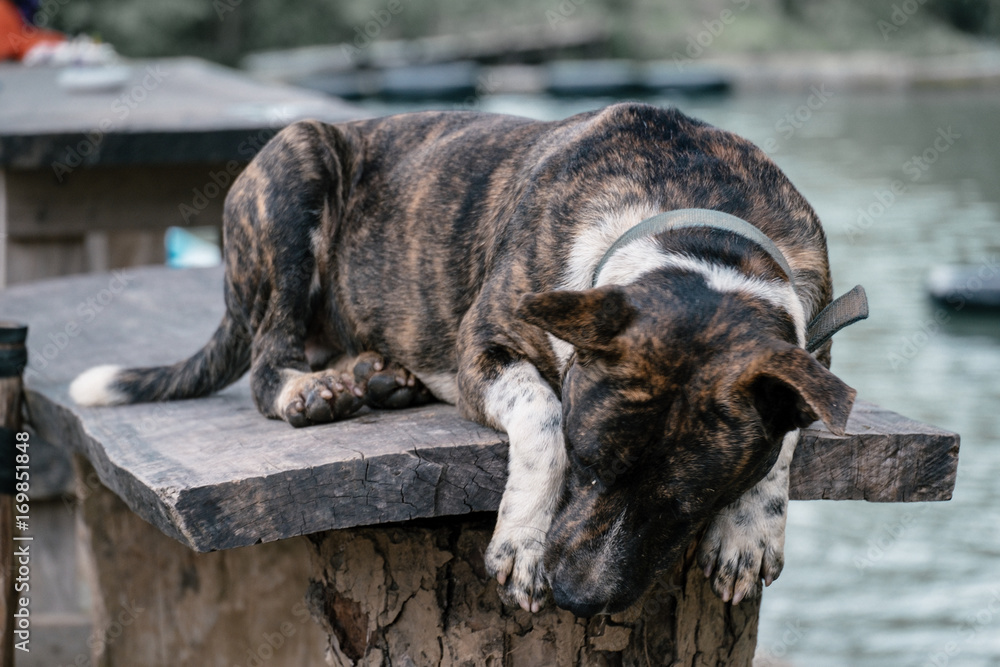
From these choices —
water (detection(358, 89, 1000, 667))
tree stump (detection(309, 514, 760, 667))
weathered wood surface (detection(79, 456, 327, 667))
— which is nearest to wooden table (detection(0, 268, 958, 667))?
tree stump (detection(309, 514, 760, 667))

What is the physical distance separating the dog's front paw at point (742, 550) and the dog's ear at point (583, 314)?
571mm

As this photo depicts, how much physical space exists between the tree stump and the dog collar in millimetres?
603

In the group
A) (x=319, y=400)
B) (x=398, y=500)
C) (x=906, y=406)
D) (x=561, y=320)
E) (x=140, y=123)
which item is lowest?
(x=906, y=406)

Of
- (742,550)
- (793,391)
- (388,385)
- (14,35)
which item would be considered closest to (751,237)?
(793,391)

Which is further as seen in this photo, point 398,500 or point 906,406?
point 906,406

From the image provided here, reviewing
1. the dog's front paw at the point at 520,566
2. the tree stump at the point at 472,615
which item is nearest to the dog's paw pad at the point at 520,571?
the dog's front paw at the point at 520,566

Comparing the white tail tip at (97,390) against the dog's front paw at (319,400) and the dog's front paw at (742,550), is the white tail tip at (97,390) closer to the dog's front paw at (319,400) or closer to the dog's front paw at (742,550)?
the dog's front paw at (319,400)

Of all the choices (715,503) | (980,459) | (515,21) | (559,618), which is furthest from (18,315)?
(515,21)

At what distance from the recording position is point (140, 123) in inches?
186

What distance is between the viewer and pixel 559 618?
259 centimetres

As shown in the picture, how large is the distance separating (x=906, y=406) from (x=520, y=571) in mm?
5705

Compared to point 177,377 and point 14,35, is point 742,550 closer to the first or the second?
point 177,377

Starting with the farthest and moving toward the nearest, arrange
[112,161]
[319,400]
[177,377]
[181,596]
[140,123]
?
[140,123], [112,161], [181,596], [177,377], [319,400]

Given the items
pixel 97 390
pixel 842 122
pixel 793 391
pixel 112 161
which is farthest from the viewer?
pixel 842 122
